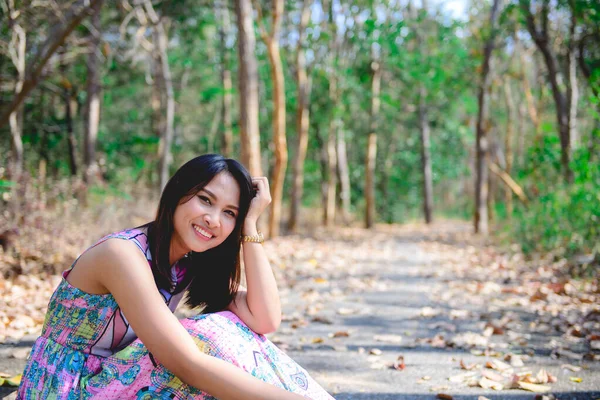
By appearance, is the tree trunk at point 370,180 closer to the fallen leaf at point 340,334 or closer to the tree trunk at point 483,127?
the tree trunk at point 483,127

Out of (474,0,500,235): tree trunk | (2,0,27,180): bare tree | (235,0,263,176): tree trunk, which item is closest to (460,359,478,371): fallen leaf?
(2,0,27,180): bare tree

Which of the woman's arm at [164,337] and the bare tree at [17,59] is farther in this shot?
the bare tree at [17,59]

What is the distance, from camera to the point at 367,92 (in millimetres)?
16641

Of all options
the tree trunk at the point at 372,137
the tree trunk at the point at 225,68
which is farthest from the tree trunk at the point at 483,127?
the tree trunk at the point at 225,68

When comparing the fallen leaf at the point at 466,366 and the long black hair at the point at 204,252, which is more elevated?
the long black hair at the point at 204,252

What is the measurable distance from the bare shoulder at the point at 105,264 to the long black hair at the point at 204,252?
0.17m

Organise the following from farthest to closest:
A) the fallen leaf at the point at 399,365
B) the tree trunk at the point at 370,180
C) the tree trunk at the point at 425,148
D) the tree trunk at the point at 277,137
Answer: the tree trunk at the point at 425,148
the tree trunk at the point at 370,180
the tree trunk at the point at 277,137
the fallen leaf at the point at 399,365

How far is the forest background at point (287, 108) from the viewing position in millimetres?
6609

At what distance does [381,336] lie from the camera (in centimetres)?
437

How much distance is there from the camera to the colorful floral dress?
6.71 ft

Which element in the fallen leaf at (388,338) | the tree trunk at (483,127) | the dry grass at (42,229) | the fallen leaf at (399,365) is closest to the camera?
the fallen leaf at (399,365)

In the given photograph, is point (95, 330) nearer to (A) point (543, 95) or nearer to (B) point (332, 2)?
(B) point (332, 2)

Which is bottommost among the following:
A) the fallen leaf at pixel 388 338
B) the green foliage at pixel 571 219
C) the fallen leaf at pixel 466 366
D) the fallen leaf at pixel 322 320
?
the fallen leaf at pixel 322 320

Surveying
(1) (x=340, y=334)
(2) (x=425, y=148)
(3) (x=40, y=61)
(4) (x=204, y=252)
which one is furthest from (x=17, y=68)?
(2) (x=425, y=148)
